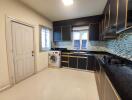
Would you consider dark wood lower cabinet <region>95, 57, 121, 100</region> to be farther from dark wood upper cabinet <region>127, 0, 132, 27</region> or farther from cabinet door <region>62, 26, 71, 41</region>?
cabinet door <region>62, 26, 71, 41</region>

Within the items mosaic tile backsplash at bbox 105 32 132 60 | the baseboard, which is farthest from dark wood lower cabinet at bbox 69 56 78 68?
the baseboard

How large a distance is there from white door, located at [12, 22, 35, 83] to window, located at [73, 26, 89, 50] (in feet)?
7.60

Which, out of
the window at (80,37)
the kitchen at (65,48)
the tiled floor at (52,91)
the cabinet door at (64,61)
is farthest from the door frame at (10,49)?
the window at (80,37)

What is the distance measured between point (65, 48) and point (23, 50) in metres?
2.44

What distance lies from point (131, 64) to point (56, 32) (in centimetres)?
387

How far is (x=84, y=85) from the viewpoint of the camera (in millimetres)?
2594

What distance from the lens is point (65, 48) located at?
15.8 ft

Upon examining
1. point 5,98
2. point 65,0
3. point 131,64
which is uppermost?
point 65,0

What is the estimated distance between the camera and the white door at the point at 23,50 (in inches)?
101

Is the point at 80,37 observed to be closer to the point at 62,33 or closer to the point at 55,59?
the point at 62,33

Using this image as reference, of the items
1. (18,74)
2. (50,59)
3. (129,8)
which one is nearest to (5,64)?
(18,74)

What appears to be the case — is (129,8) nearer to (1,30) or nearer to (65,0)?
(65,0)

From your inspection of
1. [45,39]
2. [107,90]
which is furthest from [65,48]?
[107,90]

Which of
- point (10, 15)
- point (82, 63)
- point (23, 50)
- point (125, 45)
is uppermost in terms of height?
point (10, 15)
